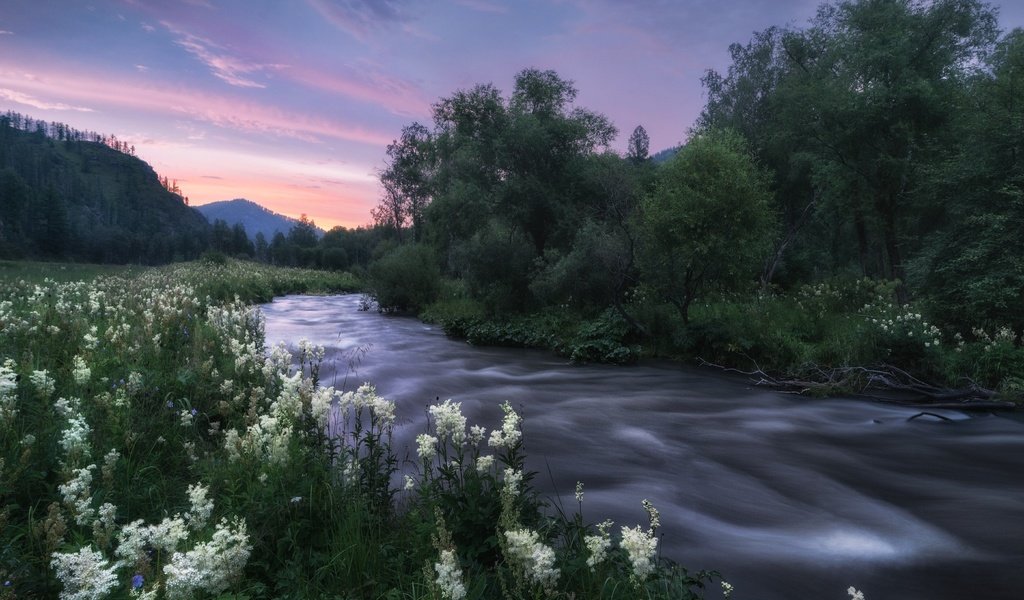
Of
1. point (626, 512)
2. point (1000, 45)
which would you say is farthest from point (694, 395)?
point (1000, 45)

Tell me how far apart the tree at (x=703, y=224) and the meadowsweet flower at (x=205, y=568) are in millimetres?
16344

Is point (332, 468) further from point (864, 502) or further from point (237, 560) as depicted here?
point (864, 502)

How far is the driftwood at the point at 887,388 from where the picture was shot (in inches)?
477

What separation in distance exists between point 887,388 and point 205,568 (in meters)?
15.9

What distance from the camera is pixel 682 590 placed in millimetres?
4094

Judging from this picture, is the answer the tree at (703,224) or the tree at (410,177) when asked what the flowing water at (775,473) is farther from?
the tree at (410,177)

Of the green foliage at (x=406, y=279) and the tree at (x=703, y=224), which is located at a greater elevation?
the tree at (x=703, y=224)

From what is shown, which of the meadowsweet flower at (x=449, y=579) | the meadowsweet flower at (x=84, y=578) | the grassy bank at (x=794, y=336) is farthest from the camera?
the grassy bank at (x=794, y=336)

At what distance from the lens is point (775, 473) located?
29.4 feet

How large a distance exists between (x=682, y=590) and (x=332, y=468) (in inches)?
141

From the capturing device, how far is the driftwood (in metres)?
12.1

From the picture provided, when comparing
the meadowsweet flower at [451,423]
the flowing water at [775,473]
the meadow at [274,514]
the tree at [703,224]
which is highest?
the tree at [703,224]

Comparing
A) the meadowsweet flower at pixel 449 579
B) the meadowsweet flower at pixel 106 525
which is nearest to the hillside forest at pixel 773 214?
the meadowsweet flower at pixel 449 579

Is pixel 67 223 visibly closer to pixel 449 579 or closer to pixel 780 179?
pixel 780 179
